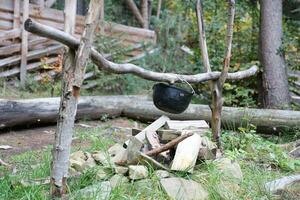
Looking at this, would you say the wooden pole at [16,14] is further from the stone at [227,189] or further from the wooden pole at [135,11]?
the stone at [227,189]

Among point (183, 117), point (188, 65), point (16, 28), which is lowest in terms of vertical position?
point (183, 117)

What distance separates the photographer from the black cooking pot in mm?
4637

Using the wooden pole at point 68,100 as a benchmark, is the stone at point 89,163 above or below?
below

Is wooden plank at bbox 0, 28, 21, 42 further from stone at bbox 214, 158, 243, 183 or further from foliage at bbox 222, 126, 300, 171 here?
stone at bbox 214, 158, 243, 183

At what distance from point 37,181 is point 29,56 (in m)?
6.86

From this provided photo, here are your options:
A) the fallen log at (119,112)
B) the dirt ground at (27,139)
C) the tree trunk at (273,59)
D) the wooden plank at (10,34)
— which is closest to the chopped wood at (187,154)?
the dirt ground at (27,139)

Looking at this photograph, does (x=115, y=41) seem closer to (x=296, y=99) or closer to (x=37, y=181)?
(x=296, y=99)

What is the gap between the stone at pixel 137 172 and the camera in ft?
12.0

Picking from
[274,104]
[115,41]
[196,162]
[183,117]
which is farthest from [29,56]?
[196,162]

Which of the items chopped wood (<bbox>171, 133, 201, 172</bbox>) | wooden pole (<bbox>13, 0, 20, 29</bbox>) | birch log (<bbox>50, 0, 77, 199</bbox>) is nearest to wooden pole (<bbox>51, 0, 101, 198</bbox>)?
birch log (<bbox>50, 0, 77, 199</bbox>)

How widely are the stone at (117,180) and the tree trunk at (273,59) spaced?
16.8 feet

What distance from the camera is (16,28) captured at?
964 cm

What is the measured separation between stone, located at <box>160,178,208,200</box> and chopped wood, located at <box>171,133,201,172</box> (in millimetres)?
223

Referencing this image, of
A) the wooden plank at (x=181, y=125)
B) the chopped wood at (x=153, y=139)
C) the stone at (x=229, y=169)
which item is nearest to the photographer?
the stone at (x=229, y=169)
